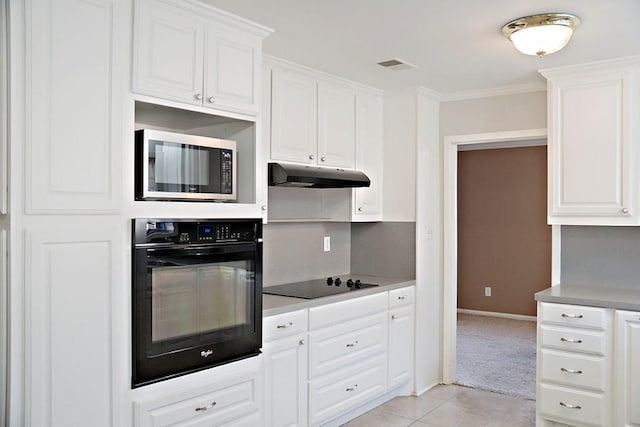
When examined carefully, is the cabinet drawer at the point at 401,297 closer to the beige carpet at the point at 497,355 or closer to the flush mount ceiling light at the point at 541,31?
the beige carpet at the point at 497,355

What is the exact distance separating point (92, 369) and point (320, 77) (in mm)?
2445

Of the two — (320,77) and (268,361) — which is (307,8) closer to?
(320,77)

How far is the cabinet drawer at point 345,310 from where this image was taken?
3.36 m

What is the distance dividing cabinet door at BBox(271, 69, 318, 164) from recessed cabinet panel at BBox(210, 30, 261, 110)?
0.61m

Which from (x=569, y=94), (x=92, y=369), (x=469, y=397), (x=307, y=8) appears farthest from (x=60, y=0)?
(x=469, y=397)

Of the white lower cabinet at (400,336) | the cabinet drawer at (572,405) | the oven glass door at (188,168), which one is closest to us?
the oven glass door at (188,168)

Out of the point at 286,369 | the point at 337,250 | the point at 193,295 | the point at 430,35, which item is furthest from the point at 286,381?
the point at 430,35

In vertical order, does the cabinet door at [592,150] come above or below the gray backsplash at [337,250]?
above

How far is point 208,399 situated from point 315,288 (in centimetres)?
137

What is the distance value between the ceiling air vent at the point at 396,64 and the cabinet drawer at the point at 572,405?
2.23 meters

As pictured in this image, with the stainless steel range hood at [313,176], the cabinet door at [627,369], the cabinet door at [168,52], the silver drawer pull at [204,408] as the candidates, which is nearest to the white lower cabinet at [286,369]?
the silver drawer pull at [204,408]

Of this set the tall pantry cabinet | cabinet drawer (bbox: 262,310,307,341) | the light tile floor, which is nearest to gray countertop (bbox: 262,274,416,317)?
cabinet drawer (bbox: 262,310,307,341)

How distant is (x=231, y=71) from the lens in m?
2.74

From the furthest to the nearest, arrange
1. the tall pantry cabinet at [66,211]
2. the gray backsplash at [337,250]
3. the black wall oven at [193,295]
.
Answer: the gray backsplash at [337,250]
the black wall oven at [193,295]
the tall pantry cabinet at [66,211]
